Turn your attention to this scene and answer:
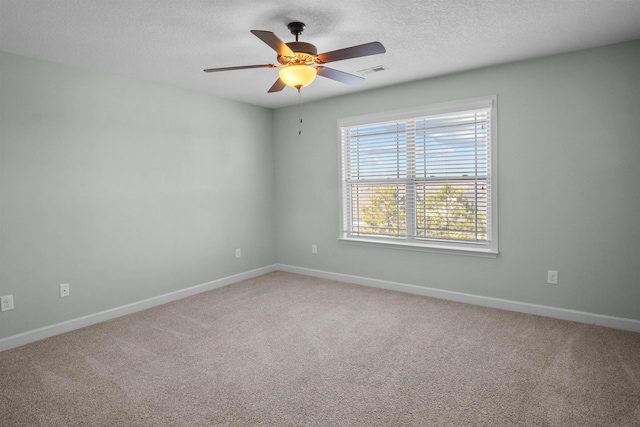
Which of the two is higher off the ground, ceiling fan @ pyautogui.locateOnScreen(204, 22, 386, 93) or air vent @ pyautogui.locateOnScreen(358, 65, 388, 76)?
air vent @ pyautogui.locateOnScreen(358, 65, 388, 76)

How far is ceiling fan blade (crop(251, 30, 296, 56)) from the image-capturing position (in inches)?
81.3

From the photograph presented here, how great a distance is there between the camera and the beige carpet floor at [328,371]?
2070 millimetres

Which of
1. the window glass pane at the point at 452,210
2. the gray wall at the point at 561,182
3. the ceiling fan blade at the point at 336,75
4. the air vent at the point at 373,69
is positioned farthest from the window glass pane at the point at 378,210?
the ceiling fan blade at the point at 336,75

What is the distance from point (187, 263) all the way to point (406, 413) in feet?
10.2

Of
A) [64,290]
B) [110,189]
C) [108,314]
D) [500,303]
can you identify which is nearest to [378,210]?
[500,303]

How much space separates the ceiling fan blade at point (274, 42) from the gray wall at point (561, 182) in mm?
2199

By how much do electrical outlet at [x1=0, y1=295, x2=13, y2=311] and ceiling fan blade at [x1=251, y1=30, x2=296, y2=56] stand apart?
286 cm

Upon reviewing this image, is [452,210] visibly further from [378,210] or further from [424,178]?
[378,210]

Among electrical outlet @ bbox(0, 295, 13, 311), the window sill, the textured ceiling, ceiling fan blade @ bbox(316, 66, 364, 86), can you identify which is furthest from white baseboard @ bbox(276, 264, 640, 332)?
electrical outlet @ bbox(0, 295, 13, 311)

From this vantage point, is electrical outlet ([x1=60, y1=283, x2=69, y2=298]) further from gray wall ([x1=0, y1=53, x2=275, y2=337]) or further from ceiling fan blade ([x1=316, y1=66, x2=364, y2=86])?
ceiling fan blade ([x1=316, y1=66, x2=364, y2=86])

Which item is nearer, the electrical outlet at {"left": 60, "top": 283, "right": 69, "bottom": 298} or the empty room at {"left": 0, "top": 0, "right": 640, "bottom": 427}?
the empty room at {"left": 0, "top": 0, "right": 640, "bottom": 427}

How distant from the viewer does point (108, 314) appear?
3.63m

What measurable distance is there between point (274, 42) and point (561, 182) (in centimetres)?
277

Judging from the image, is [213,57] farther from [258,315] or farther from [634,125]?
[634,125]
